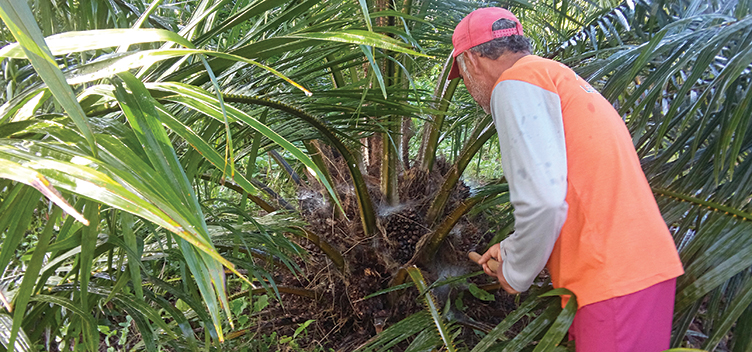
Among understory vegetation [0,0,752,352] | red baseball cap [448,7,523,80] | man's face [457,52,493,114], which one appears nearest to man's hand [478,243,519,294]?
understory vegetation [0,0,752,352]

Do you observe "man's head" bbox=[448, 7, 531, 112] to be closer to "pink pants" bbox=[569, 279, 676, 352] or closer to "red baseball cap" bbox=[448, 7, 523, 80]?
"red baseball cap" bbox=[448, 7, 523, 80]

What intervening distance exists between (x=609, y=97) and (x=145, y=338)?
3.41ft

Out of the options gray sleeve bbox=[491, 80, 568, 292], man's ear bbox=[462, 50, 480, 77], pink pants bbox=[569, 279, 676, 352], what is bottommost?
pink pants bbox=[569, 279, 676, 352]

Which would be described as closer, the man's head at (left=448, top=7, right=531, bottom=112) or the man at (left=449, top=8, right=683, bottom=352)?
the man at (left=449, top=8, right=683, bottom=352)

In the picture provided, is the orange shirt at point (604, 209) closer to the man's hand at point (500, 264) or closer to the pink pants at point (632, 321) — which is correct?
the pink pants at point (632, 321)

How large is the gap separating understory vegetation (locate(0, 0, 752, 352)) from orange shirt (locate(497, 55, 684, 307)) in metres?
0.07

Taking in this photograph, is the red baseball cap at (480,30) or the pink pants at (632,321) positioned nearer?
the pink pants at (632,321)

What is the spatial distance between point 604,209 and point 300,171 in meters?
1.56

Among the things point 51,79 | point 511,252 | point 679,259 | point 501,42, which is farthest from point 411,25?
point 51,79

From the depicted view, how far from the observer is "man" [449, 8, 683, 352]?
0.72m

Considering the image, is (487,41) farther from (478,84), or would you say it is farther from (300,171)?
(300,171)

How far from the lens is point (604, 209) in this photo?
0.74 m

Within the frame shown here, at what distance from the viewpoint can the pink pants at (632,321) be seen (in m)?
0.74

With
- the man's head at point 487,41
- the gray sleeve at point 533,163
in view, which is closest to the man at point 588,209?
the gray sleeve at point 533,163
